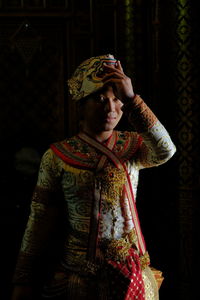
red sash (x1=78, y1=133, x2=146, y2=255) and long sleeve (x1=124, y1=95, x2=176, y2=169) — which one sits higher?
long sleeve (x1=124, y1=95, x2=176, y2=169)

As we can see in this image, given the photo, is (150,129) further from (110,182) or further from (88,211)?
(88,211)

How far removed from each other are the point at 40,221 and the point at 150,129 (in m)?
0.50

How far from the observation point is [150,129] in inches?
52.8

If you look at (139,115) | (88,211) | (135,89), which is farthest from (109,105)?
(135,89)

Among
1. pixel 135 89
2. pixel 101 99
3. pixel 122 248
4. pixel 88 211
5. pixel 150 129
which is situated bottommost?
pixel 122 248

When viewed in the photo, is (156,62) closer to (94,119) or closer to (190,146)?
(190,146)

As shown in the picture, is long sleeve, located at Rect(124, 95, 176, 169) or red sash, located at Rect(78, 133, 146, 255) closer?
long sleeve, located at Rect(124, 95, 176, 169)

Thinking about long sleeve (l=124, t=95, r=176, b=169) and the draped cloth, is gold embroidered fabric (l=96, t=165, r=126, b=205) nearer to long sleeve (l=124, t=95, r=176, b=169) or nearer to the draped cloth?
the draped cloth

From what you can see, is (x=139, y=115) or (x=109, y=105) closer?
(x=139, y=115)

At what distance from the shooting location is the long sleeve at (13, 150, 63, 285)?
152 cm

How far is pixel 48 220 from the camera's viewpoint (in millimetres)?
1558

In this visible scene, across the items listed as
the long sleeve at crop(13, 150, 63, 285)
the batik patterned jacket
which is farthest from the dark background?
the long sleeve at crop(13, 150, 63, 285)

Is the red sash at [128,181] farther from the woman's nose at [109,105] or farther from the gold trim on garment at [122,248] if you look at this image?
the woman's nose at [109,105]

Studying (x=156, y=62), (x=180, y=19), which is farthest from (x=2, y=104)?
(x=180, y=19)
